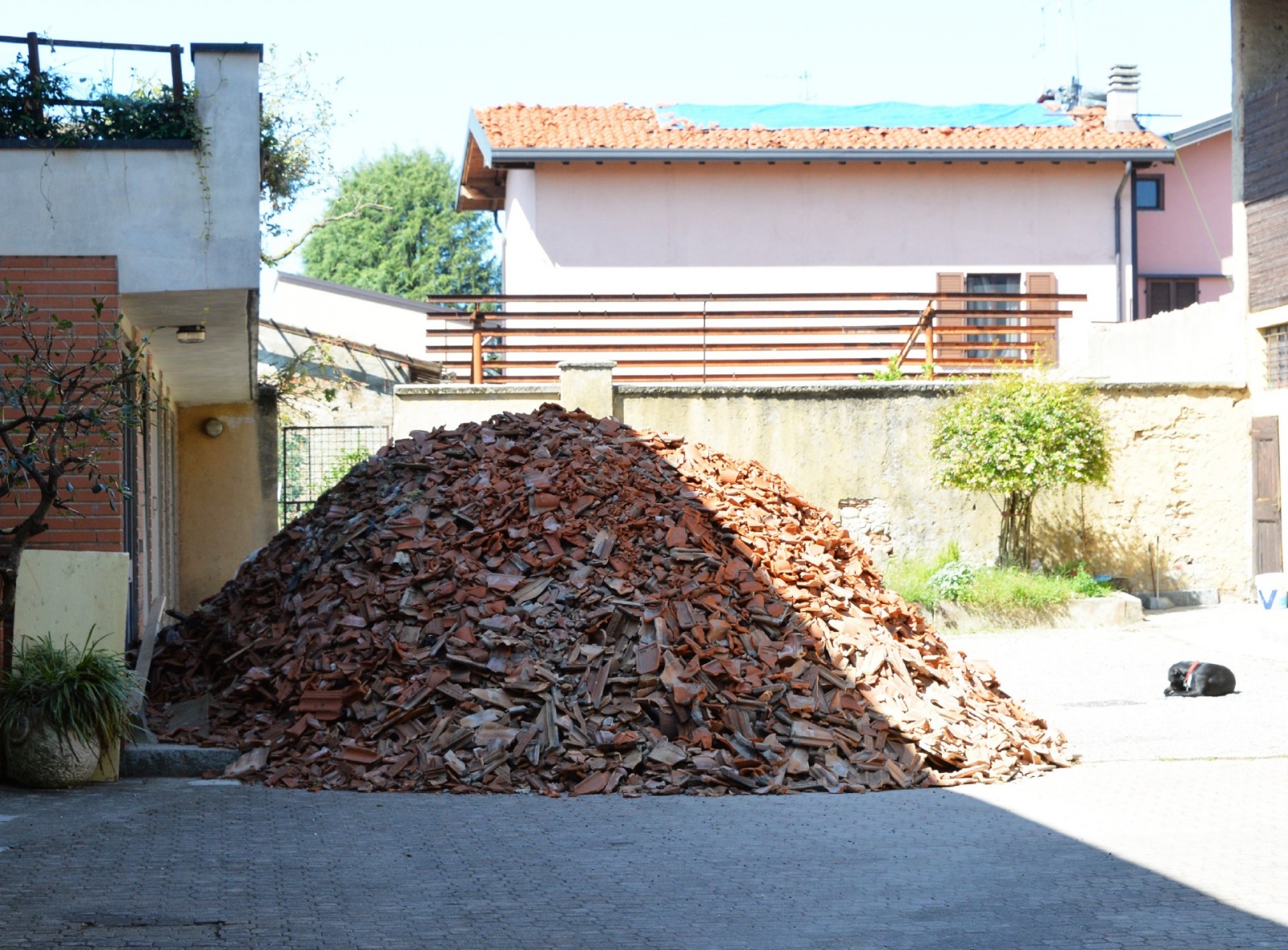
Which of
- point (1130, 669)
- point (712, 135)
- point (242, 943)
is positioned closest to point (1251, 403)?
point (1130, 669)

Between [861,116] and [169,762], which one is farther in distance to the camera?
[861,116]

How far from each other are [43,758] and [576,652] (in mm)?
3127

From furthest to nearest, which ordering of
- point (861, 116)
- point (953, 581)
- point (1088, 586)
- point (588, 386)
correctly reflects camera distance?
point (861, 116)
point (588, 386)
point (1088, 586)
point (953, 581)

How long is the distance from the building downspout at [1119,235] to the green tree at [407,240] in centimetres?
2990

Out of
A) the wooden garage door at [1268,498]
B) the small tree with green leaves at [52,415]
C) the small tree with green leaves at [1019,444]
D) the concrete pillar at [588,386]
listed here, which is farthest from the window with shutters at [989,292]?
the small tree with green leaves at [52,415]

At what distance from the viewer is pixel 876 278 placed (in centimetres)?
2250

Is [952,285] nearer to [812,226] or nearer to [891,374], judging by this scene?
[812,226]

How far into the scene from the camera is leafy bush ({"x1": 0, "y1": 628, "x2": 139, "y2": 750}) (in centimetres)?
769

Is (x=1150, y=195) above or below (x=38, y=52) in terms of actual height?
above

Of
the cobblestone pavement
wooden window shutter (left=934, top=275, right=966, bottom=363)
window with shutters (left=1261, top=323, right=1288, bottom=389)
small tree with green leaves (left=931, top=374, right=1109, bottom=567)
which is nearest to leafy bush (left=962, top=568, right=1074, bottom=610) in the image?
small tree with green leaves (left=931, top=374, right=1109, bottom=567)

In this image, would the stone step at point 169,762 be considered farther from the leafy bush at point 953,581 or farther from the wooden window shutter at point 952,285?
the wooden window shutter at point 952,285

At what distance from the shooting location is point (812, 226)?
22.4 meters

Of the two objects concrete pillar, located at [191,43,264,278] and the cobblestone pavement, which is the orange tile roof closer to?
concrete pillar, located at [191,43,264,278]

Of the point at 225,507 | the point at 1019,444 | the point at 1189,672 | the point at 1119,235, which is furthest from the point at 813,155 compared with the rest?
the point at 1189,672
